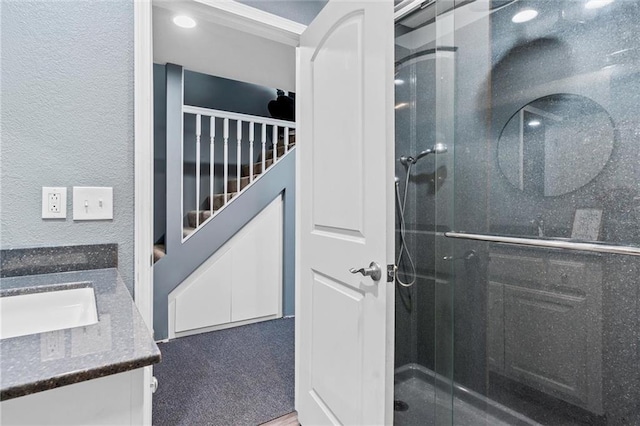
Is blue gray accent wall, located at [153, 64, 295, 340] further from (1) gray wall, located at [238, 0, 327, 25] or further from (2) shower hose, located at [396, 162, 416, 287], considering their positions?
(2) shower hose, located at [396, 162, 416, 287]

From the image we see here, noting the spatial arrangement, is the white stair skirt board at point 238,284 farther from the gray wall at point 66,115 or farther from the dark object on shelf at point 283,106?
the dark object on shelf at point 283,106

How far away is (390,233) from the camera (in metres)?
1.10

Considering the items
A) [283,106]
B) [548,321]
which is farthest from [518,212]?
[283,106]

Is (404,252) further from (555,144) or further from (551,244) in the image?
(555,144)

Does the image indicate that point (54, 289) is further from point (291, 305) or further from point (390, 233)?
point (291, 305)

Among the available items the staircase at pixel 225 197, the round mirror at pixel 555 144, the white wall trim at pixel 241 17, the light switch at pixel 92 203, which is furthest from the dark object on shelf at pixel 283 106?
the light switch at pixel 92 203

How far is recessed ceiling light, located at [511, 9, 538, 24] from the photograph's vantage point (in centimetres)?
153

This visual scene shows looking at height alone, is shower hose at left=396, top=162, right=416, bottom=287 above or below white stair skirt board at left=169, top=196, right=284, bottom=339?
above

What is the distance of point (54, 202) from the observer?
4.09 ft

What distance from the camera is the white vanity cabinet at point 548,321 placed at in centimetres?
140

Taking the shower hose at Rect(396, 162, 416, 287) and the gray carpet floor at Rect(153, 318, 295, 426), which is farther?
the shower hose at Rect(396, 162, 416, 287)

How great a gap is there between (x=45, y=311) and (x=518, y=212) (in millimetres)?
1923

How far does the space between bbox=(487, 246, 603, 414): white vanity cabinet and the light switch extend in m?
1.79

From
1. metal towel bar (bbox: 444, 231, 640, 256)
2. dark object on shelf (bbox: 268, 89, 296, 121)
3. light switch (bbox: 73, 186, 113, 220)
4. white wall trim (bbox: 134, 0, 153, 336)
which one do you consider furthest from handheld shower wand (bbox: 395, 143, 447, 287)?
dark object on shelf (bbox: 268, 89, 296, 121)
